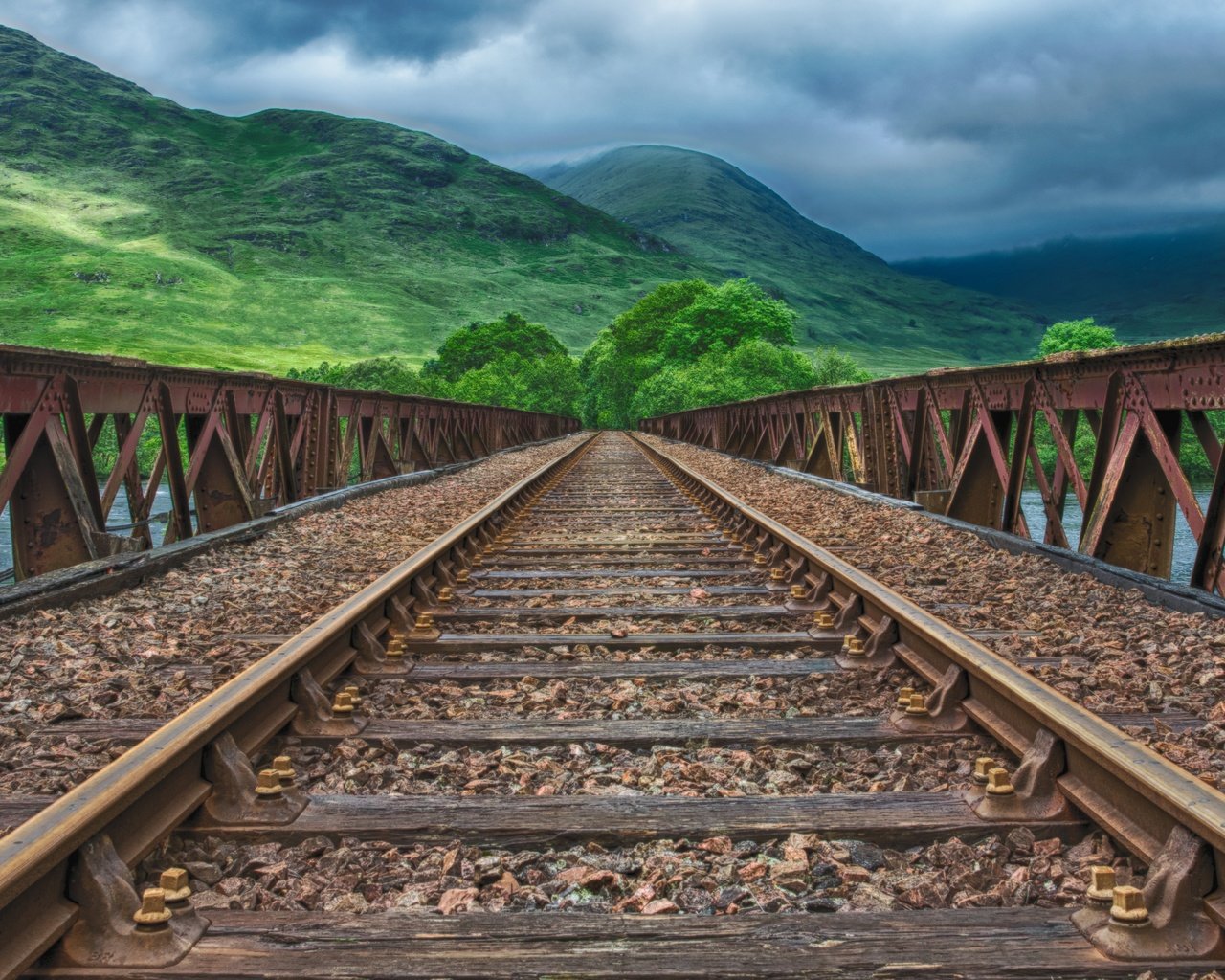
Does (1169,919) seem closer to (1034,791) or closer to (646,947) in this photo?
(1034,791)

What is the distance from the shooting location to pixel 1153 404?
6.35 metres

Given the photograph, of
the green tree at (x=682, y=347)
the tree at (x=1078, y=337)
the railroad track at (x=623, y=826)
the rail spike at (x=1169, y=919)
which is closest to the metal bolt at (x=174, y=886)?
the railroad track at (x=623, y=826)

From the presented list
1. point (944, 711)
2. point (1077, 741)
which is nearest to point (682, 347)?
point (944, 711)

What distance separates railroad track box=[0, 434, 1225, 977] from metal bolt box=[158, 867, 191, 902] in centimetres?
1

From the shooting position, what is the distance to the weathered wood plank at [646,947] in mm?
2080

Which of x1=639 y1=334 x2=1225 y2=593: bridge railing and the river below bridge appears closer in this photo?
x1=639 y1=334 x2=1225 y2=593: bridge railing

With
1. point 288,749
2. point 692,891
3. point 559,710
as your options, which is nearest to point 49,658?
point 288,749

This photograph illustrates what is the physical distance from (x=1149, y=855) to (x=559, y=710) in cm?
218

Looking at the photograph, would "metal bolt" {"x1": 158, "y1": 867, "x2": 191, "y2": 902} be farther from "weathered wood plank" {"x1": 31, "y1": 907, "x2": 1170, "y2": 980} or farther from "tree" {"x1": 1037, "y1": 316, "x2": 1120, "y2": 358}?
"tree" {"x1": 1037, "y1": 316, "x2": 1120, "y2": 358}

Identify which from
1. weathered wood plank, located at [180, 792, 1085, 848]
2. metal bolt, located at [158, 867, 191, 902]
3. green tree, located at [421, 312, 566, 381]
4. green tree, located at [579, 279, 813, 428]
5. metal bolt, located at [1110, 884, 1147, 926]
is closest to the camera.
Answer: metal bolt, located at [1110, 884, 1147, 926]

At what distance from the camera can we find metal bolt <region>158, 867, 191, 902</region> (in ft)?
7.51

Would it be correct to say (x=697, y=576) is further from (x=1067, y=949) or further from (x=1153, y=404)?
(x=1067, y=949)

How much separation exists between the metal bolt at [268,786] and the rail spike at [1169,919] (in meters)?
2.13

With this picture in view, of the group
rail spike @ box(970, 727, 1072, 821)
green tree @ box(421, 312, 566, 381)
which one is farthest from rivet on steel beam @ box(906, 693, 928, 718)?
green tree @ box(421, 312, 566, 381)
